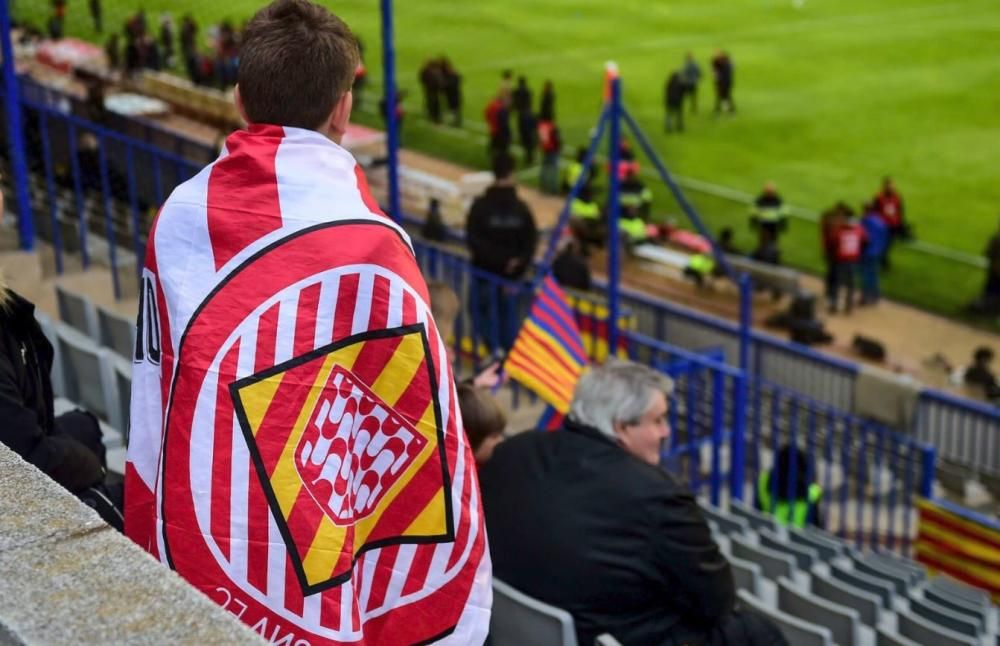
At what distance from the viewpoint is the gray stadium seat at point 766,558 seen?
609 cm

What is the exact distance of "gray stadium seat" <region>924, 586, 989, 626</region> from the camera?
21.5 feet

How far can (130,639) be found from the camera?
1661 mm

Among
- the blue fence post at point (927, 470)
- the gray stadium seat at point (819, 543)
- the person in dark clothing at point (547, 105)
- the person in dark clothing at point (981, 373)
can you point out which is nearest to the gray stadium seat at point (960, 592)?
the gray stadium seat at point (819, 543)

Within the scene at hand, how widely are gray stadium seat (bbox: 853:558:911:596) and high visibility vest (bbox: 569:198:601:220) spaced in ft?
39.6

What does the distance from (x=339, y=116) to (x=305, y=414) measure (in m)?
0.44

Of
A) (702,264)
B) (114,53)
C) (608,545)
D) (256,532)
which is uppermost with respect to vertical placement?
(256,532)

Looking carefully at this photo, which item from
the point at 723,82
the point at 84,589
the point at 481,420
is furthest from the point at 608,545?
the point at 723,82

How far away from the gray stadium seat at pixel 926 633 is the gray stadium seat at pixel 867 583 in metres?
0.54

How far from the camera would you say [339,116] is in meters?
2.18

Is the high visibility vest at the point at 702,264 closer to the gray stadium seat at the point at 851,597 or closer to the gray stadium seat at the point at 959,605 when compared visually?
the gray stadium seat at the point at 959,605

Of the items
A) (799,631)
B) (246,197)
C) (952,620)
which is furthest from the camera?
(952,620)

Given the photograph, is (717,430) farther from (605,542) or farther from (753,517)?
(605,542)

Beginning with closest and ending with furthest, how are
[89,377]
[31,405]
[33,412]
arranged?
[33,412] → [31,405] → [89,377]

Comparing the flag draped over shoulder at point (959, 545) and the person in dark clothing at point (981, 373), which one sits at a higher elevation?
the flag draped over shoulder at point (959, 545)
